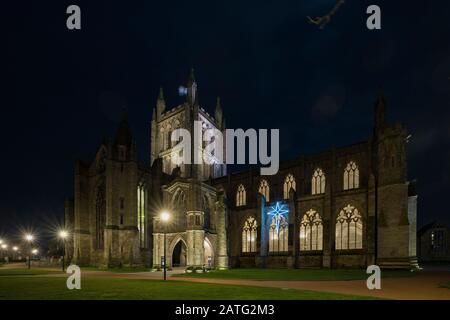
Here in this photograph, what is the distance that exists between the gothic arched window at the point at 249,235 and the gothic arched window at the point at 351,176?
47.8 ft

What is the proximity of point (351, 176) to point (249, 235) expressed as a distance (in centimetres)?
1768

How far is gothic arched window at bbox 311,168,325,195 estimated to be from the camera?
5306 centimetres

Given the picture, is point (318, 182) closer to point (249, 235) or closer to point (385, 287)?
point (249, 235)

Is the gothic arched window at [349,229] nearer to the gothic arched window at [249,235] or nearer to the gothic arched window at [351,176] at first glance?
the gothic arched window at [351,176]

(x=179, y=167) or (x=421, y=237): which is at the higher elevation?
(x=179, y=167)

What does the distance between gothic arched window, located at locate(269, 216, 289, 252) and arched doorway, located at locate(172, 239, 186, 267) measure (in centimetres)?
1569

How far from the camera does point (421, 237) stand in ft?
240

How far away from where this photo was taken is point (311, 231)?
166 ft

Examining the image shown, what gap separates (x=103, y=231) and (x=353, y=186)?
37893 millimetres

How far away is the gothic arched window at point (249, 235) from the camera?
56.2 metres

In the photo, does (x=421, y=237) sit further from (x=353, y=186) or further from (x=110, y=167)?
(x=110, y=167)

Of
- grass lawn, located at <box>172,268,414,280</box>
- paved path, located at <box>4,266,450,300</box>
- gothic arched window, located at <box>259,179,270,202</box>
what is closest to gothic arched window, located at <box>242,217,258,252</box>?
gothic arched window, located at <box>259,179,270,202</box>
